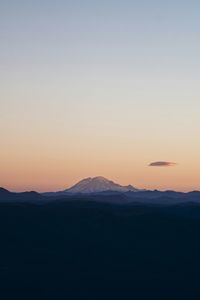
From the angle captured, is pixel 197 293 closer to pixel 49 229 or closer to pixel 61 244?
pixel 61 244

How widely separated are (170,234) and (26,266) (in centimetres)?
3569

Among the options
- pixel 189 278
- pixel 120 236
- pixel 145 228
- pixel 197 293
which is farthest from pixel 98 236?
pixel 197 293

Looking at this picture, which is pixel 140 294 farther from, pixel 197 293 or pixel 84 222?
pixel 84 222

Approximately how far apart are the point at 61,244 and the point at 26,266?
1723cm

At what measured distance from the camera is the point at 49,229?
343 feet

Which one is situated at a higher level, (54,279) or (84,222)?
(84,222)

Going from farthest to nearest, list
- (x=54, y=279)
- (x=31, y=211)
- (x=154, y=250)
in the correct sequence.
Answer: (x=31, y=211) < (x=154, y=250) < (x=54, y=279)

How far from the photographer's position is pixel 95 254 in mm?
87750

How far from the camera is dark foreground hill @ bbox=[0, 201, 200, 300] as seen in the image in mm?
67438

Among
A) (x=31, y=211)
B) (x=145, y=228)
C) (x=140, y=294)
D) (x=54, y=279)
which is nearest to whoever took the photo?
(x=140, y=294)

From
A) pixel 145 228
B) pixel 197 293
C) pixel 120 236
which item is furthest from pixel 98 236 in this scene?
pixel 197 293

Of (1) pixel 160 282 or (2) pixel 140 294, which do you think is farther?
(1) pixel 160 282

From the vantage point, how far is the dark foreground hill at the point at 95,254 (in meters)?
67.4

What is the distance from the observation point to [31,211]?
11806cm
